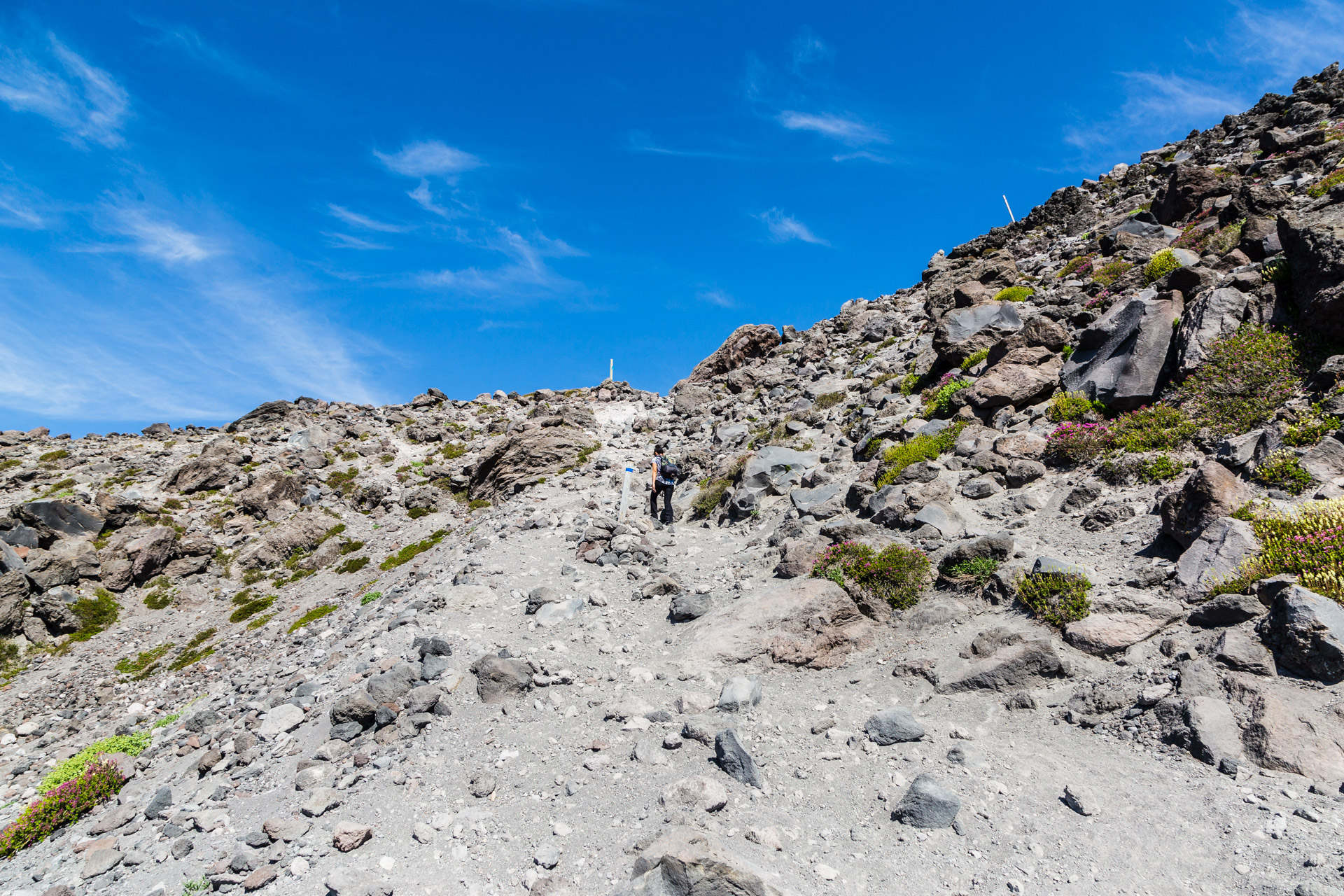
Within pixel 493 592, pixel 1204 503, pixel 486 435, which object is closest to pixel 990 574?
pixel 1204 503

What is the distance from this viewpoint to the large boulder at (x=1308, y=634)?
6781 millimetres

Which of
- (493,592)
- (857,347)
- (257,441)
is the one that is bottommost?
(493,592)

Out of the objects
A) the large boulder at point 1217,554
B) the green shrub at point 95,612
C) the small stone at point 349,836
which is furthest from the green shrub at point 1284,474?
the green shrub at point 95,612

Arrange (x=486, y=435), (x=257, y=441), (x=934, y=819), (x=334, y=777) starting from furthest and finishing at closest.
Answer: (x=486, y=435), (x=257, y=441), (x=334, y=777), (x=934, y=819)

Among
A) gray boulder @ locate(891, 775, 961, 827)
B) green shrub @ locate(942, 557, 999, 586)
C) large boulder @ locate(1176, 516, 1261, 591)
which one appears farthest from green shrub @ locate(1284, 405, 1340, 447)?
gray boulder @ locate(891, 775, 961, 827)

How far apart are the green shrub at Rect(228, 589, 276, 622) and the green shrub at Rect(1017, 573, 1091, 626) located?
26.5m

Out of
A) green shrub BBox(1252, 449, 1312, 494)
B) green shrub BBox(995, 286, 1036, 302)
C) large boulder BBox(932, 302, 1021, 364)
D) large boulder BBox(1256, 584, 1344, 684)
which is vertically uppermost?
green shrub BBox(995, 286, 1036, 302)

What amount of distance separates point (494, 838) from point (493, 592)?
7930 mm

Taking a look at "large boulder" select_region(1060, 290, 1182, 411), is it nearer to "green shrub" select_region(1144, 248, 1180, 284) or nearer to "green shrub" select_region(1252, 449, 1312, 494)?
"green shrub" select_region(1144, 248, 1180, 284)

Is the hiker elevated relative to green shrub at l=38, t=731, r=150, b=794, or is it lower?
elevated

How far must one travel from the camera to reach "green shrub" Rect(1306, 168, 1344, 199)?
19.5 meters

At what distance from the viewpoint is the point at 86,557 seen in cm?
2558

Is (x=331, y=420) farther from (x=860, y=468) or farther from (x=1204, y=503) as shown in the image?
(x=1204, y=503)

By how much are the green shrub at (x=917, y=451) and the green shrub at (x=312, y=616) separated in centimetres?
1835
